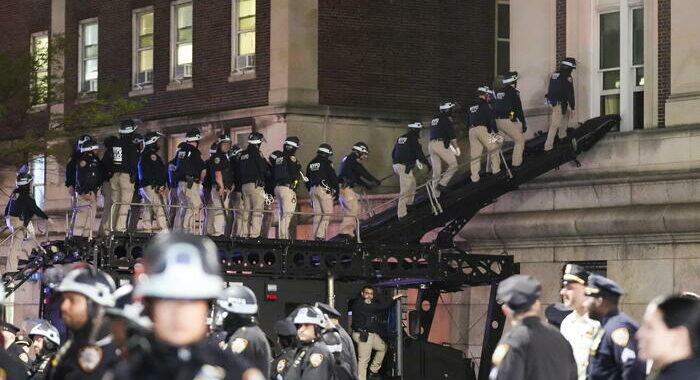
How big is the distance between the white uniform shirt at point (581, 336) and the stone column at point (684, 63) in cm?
1732

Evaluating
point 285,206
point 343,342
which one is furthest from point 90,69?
point 343,342

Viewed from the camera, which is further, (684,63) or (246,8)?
(246,8)

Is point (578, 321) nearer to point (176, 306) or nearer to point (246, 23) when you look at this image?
point (176, 306)

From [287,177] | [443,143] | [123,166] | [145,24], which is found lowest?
Answer: [287,177]

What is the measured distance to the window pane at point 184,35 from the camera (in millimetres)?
40750

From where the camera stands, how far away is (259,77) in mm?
38469

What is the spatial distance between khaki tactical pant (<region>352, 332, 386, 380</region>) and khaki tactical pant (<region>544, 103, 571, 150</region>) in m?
5.52

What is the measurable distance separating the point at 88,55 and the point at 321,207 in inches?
625

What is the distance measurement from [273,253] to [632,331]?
51.3 ft

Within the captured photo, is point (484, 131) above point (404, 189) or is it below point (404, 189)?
above

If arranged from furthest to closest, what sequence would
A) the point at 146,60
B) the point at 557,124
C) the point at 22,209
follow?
1. the point at 146,60
2. the point at 557,124
3. the point at 22,209

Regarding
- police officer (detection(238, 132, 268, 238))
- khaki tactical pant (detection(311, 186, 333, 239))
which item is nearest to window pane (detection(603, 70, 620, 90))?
khaki tactical pant (detection(311, 186, 333, 239))

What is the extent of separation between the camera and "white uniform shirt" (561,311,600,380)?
13.3m

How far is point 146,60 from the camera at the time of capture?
41.9 meters
